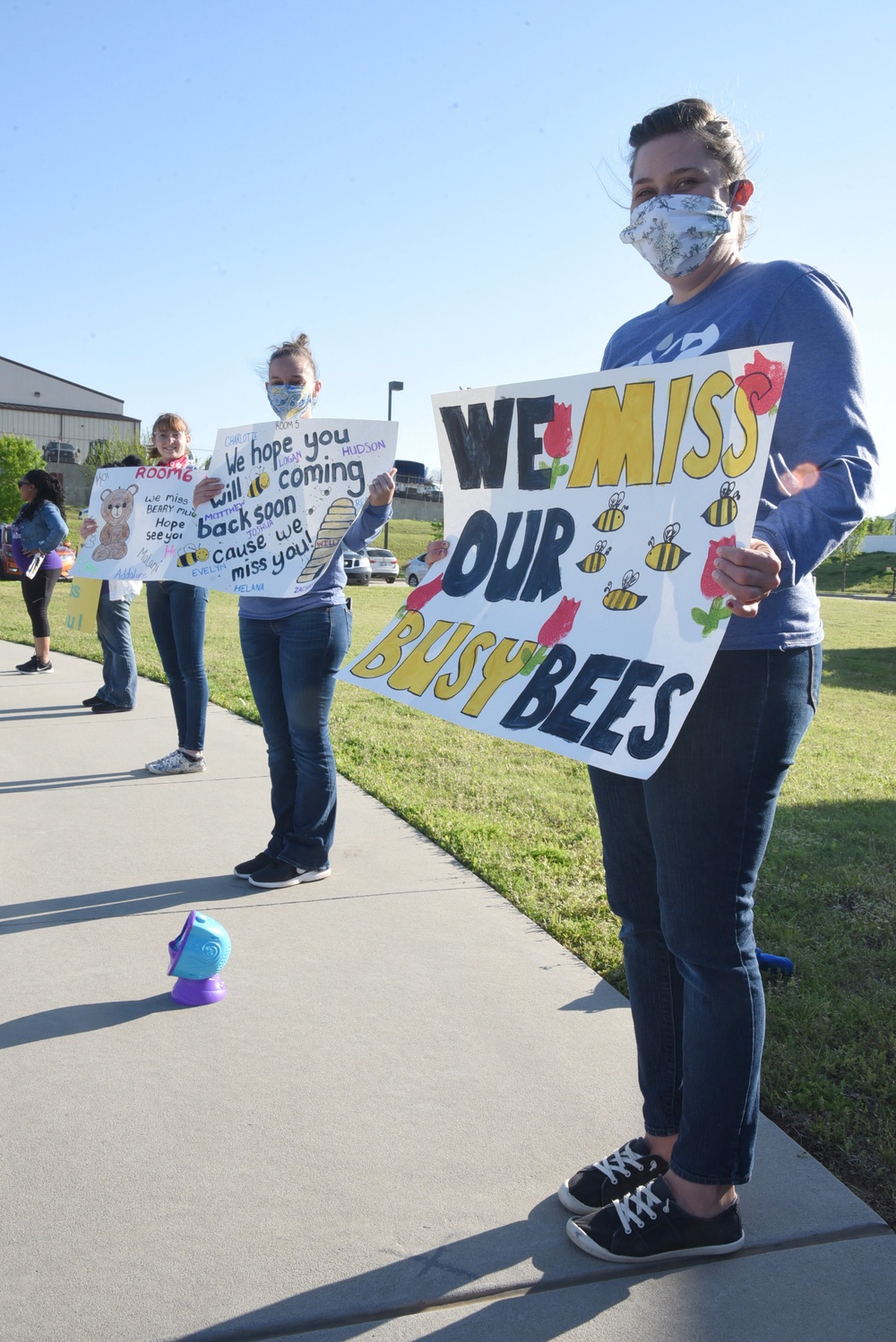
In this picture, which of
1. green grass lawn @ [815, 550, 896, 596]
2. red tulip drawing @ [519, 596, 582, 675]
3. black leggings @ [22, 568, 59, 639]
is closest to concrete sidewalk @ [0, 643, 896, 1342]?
red tulip drawing @ [519, 596, 582, 675]

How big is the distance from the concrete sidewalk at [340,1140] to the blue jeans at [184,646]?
71.0 inches

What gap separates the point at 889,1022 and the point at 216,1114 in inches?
78.5

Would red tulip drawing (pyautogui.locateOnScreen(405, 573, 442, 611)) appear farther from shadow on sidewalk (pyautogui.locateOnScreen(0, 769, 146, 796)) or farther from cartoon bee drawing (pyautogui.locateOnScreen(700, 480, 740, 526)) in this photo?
shadow on sidewalk (pyautogui.locateOnScreen(0, 769, 146, 796))

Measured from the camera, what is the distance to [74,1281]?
6.32ft

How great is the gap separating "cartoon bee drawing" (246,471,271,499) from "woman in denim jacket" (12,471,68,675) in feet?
16.8

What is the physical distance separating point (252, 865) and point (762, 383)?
2.99 meters

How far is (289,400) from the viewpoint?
4.35 metres

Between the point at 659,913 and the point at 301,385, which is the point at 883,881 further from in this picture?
the point at 301,385

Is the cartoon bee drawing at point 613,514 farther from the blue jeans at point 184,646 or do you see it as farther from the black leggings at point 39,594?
the black leggings at point 39,594

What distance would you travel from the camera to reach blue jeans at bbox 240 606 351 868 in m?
4.05

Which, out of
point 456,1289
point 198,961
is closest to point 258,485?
point 198,961

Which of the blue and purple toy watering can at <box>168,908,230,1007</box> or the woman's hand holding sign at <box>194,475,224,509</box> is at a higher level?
the woman's hand holding sign at <box>194,475,224,509</box>

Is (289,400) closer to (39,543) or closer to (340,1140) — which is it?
(340,1140)

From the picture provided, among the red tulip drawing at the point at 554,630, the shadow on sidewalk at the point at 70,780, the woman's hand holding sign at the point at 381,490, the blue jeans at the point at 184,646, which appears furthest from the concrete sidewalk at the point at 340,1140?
the blue jeans at the point at 184,646
